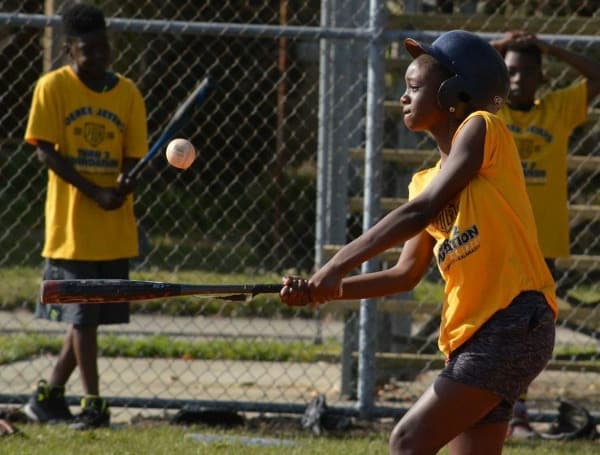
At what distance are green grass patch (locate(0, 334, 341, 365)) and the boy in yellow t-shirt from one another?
4259mm

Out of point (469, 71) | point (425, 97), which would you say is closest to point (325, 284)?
point (425, 97)

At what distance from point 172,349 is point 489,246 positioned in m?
4.82

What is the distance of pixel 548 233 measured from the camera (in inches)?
260

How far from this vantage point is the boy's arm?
21.0 feet

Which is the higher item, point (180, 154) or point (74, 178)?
point (180, 154)

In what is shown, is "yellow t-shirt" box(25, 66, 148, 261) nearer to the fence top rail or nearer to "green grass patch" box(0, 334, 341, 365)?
the fence top rail

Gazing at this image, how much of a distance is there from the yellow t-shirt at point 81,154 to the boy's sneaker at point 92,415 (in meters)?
0.73

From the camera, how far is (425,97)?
4180 millimetres

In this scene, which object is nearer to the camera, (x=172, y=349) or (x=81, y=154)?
(x=81, y=154)

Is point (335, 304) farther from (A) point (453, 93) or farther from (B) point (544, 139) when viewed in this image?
(A) point (453, 93)

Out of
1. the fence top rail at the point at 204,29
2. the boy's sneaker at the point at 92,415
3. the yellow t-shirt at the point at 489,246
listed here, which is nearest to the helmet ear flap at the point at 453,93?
the yellow t-shirt at the point at 489,246

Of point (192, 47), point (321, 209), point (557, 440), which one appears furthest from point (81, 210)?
point (192, 47)

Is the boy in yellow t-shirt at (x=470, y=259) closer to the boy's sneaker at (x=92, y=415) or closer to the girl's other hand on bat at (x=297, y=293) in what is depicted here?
the girl's other hand on bat at (x=297, y=293)

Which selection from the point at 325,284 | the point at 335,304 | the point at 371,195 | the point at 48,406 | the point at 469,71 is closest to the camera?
the point at 325,284
